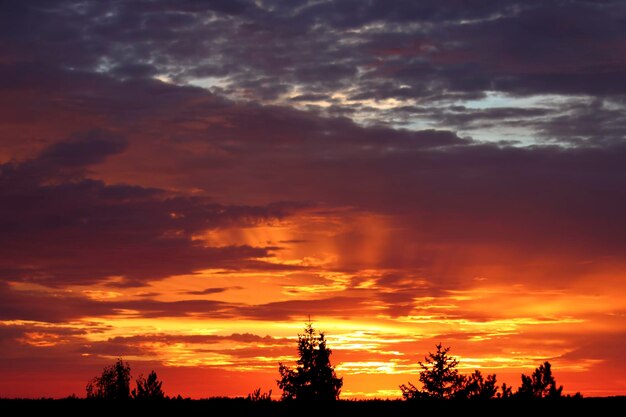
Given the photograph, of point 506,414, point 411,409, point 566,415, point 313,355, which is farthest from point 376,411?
point 313,355

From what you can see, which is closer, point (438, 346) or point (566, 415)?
point (566, 415)

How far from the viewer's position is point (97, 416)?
1164 inches

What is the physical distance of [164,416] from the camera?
98.9ft

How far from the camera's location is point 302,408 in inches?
1209

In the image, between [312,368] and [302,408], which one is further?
[312,368]

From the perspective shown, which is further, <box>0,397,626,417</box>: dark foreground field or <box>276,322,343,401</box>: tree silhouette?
<box>276,322,343,401</box>: tree silhouette

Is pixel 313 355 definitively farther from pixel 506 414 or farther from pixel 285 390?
pixel 506 414

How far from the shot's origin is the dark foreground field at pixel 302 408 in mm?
30312

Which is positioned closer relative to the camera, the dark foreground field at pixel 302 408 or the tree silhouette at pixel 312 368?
the dark foreground field at pixel 302 408

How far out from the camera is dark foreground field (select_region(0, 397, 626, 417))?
30312mm

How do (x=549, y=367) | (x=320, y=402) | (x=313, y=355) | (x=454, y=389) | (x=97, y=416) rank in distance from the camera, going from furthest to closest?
(x=313, y=355), (x=454, y=389), (x=549, y=367), (x=320, y=402), (x=97, y=416)

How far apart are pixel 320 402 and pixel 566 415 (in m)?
8.17

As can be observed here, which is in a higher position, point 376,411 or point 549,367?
point 549,367

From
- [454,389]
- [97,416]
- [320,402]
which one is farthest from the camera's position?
[454,389]
